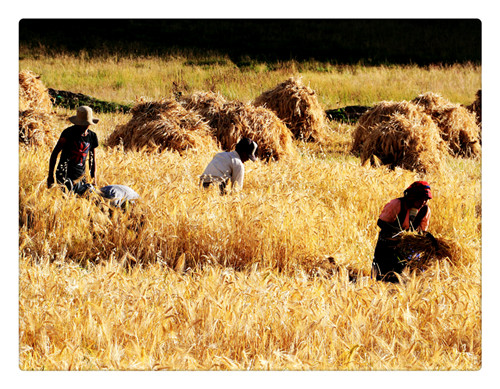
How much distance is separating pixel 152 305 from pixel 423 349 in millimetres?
1334

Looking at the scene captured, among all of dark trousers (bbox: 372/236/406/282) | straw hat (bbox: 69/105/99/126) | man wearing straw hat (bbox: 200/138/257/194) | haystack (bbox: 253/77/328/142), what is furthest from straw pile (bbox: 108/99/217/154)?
dark trousers (bbox: 372/236/406/282)

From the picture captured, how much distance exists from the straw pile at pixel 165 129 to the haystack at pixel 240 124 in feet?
0.97

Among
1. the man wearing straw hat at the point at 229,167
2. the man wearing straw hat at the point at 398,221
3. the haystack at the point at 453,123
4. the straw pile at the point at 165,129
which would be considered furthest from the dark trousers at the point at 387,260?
the haystack at the point at 453,123

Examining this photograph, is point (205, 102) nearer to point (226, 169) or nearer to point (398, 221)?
point (226, 169)

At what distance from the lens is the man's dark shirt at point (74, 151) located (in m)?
4.87

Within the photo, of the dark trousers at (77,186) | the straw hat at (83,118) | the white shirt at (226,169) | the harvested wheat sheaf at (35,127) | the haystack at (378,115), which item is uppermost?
the haystack at (378,115)

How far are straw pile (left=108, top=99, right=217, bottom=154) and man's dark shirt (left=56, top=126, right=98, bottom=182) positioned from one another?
135 inches

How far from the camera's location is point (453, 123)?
35.3 feet

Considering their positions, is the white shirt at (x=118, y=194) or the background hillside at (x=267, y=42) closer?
the white shirt at (x=118, y=194)

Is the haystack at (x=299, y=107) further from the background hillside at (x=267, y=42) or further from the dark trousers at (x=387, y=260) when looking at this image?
the dark trousers at (x=387, y=260)

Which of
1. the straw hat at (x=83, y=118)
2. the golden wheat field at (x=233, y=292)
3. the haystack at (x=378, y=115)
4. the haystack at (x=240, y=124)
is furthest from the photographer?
the haystack at (x=378, y=115)

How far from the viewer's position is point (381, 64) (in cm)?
888

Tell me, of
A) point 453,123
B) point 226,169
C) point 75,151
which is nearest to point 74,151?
point 75,151
